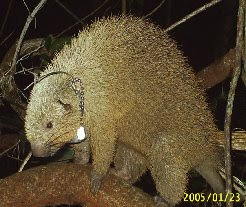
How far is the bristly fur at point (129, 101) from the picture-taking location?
3.16m

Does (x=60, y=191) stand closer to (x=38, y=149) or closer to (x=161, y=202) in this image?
(x=38, y=149)

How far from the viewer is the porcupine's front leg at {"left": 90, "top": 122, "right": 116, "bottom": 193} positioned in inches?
128

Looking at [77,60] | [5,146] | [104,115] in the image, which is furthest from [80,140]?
[5,146]

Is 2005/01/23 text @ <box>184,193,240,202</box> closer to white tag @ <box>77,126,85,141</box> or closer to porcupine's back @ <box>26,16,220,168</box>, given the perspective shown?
porcupine's back @ <box>26,16,220,168</box>

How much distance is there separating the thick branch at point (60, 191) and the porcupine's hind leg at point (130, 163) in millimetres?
1091

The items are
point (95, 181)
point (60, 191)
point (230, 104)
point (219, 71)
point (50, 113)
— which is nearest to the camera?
point (230, 104)

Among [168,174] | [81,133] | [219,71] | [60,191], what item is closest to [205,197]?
[168,174]

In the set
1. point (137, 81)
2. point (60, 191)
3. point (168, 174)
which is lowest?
point (60, 191)

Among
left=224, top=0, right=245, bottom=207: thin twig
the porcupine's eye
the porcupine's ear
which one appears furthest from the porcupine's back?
left=224, top=0, right=245, bottom=207: thin twig

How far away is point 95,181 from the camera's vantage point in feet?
9.71

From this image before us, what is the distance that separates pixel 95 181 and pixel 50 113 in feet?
1.85

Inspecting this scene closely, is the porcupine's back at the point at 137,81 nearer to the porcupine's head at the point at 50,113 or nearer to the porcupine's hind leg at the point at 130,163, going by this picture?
the porcupine's head at the point at 50,113

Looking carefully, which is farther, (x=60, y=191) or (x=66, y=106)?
(x=66, y=106)

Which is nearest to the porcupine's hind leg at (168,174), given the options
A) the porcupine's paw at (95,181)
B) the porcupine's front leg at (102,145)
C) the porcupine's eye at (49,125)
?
the porcupine's front leg at (102,145)
